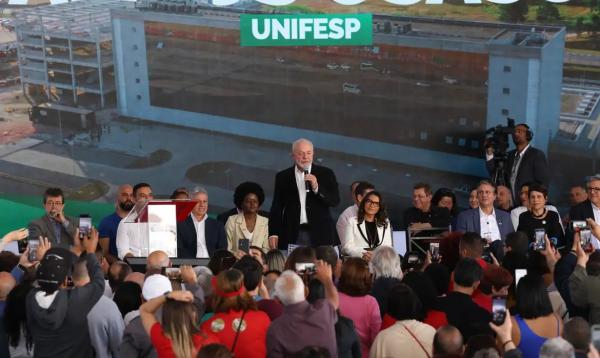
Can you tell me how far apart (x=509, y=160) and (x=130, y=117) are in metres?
3.39

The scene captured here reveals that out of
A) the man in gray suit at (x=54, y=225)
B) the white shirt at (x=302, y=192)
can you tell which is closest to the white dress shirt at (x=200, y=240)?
the white shirt at (x=302, y=192)

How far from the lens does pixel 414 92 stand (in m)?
9.27

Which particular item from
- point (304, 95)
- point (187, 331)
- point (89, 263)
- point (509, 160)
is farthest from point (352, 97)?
point (187, 331)

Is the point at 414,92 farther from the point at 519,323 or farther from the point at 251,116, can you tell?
the point at 519,323

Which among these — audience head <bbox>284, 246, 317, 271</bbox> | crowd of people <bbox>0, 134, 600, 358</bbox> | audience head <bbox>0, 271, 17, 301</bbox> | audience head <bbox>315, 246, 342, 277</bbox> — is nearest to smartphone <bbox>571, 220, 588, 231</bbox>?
crowd of people <bbox>0, 134, 600, 358</bbox>

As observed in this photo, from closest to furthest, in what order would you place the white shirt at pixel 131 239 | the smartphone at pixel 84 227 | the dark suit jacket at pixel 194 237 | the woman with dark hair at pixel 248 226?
the smartphone at pixel 84 227, the white shirt at pixel 131 239, the dark suit jacket at pixel 194 237, the woman with dark hair at pixel 248 226

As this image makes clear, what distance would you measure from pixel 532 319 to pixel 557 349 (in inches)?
32.0

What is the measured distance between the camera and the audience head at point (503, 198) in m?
8.15

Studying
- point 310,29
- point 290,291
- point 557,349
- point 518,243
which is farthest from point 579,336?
point 310,29

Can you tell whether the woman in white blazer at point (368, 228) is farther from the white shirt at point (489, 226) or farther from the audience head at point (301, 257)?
the audience head at point (301, 257)

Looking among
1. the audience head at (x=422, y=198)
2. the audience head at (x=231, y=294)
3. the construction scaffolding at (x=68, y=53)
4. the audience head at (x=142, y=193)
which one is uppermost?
the construction scaffolding at (x=68, y=53)

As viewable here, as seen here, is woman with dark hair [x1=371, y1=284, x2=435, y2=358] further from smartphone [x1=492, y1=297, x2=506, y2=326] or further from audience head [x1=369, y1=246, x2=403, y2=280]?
audience head [x1=369, y1=246, x2=403, y2=280]

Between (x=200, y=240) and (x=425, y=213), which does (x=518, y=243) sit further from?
(x=200, y=240)

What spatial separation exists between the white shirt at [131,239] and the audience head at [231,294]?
7.07 feet
